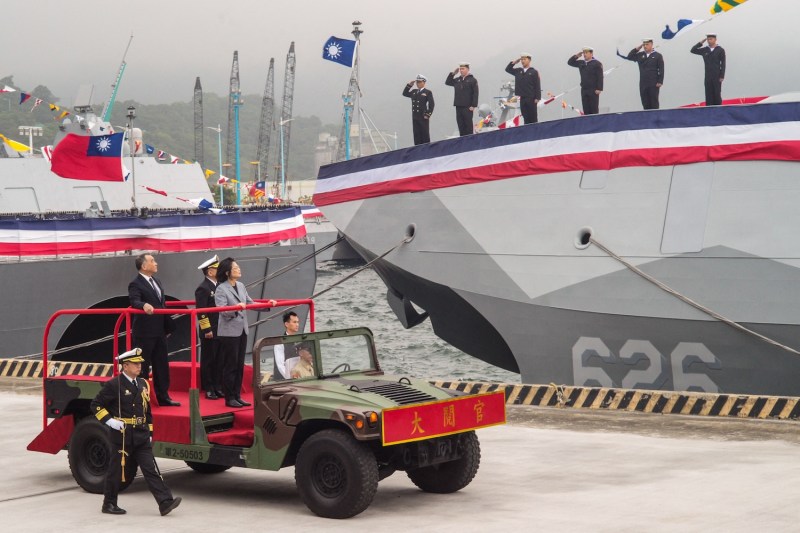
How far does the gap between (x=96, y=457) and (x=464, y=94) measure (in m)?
11.3

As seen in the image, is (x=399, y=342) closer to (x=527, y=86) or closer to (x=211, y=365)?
(x=527, y=86)

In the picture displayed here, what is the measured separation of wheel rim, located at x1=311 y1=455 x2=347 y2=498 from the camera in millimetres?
8711

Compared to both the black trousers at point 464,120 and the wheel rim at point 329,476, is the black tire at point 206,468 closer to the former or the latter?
the wheel rim at point 329,476

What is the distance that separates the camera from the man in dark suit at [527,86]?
19.0 metres

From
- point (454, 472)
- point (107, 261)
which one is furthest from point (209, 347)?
point (107, 261)

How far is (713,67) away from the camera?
1761 cm

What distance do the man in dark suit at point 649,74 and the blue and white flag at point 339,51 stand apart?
6.02m

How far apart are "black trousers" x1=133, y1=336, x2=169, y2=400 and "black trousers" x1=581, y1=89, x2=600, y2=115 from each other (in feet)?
34.4

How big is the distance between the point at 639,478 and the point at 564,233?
7.00m

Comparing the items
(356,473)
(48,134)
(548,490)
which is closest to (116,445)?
(356,473)

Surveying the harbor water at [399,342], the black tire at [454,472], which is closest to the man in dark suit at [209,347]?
the black tire at [454,472]

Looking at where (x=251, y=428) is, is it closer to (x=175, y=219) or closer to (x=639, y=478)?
(x=639, y=478)

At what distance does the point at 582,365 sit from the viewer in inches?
668

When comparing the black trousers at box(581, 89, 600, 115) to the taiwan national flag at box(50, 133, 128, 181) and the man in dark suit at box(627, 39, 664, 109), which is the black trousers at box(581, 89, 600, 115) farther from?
the taiwan national flag at box(50, 133, 128, 181)
